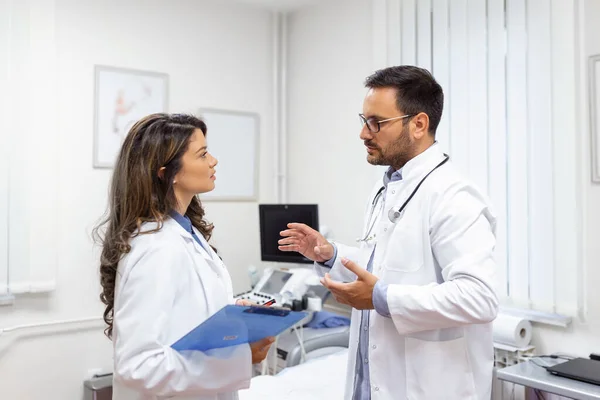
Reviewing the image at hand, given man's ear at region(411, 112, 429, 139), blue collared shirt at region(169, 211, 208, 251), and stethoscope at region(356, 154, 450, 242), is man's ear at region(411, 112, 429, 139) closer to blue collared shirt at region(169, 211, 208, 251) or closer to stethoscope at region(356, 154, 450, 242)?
stethoscope at region(356, 154, 450, 242)

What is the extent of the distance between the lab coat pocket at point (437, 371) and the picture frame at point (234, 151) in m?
2.34

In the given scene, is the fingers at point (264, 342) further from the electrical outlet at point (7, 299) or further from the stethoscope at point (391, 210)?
the electrical outlet at point (7, 299)

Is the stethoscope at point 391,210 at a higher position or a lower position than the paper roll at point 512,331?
higher

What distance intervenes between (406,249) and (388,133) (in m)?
0.36

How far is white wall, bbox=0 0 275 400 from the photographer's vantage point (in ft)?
9.53

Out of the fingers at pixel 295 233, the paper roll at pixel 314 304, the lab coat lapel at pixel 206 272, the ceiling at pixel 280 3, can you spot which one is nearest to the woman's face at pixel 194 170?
the lab coat lapel at pixel 206 272

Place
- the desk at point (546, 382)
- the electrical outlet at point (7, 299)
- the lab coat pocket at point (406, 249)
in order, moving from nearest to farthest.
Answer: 1. the lab coat pocket at point (406, 249)
2. the desk at point (546, 382)
3. the electrical outlet at point (7, 299)

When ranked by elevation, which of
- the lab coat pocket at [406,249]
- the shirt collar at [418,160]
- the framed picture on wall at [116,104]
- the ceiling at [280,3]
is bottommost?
the lab coat pocket at [406,249]

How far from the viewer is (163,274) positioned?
3.85 ft

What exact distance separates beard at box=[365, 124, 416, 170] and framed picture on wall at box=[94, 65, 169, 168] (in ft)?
6.53

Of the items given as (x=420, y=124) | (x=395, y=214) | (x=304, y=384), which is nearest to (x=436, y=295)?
(x=395, y=214)

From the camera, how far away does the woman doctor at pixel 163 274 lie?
1.15 m

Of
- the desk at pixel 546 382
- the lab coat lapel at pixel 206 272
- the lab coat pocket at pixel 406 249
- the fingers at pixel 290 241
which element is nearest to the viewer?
the lab coat lapel at pixel 206 272

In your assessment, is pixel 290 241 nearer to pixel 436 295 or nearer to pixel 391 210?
pixel 391 210
